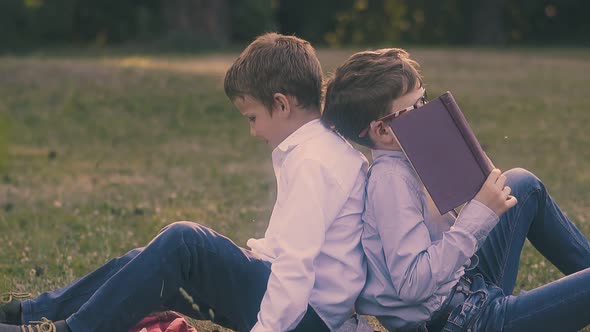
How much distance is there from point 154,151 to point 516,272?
7706 millimetres

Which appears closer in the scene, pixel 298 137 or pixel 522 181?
pixel 298 137

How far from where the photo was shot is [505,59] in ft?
74.9

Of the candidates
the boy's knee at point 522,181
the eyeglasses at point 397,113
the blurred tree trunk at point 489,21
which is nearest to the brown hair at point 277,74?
the eyeglasses at point 397,113

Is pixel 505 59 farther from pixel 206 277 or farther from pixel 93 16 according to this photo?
pixel 206 277

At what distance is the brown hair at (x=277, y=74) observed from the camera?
12.5ft

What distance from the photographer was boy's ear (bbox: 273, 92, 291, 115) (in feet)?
12.5

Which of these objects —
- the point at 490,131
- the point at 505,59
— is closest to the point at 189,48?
the point at 505,59

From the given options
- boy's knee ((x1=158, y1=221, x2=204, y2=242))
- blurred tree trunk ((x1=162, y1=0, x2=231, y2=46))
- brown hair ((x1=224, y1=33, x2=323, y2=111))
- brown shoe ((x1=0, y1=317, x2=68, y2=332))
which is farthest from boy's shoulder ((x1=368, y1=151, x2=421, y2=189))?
blurred tree trunk ((x1=162, y1=0, x2=231, y2=46))

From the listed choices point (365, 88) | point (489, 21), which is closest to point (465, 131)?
point (365, 88)

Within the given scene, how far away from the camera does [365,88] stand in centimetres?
370

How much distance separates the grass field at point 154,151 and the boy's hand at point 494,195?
1836mm

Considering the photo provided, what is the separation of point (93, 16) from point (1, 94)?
22086 millimetres

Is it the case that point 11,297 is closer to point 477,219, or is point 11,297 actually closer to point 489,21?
point 477,219

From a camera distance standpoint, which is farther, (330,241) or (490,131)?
(490,131)
